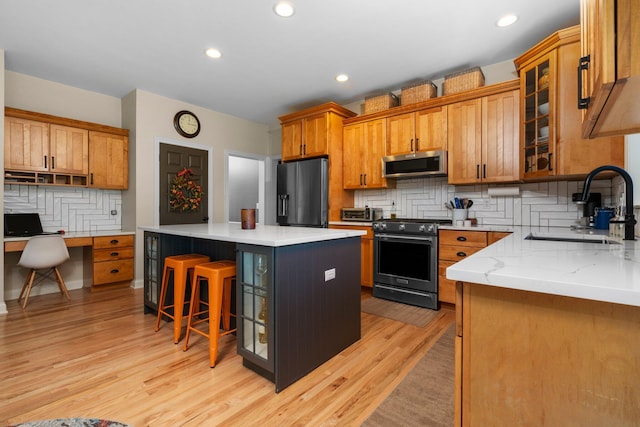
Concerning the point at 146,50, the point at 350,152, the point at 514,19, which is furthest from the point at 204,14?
the point at 514,19

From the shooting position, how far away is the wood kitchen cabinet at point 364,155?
3.97 m

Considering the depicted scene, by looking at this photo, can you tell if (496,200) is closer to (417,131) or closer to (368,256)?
(417,131)

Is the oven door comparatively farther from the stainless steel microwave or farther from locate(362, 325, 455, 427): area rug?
locate(362, 325, 455, 427): area rug

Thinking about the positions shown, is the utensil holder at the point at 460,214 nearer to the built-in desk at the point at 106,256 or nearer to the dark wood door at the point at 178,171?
the dark wood door at the point at 178,171

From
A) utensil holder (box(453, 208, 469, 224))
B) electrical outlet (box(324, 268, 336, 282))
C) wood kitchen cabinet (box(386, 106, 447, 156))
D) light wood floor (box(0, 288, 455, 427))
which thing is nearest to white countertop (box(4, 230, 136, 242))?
light wood floor (box(0, 288, 455, 427))

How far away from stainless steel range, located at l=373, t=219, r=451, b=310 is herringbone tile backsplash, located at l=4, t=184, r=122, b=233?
3772mm

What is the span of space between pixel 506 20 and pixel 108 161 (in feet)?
15.7

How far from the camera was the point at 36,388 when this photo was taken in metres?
1.80

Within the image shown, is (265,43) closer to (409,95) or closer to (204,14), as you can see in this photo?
(204,14)

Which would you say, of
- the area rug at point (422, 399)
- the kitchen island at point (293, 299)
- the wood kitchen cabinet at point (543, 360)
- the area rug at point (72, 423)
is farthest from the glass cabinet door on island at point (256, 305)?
the wood kitchen cabinet at point (543, 360)

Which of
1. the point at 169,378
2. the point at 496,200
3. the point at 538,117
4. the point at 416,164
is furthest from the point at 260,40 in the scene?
the point at 496,200

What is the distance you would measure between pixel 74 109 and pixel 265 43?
9.64 ft

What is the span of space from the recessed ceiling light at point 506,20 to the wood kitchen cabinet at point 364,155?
61.0 inches

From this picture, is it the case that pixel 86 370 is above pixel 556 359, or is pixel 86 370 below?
below
